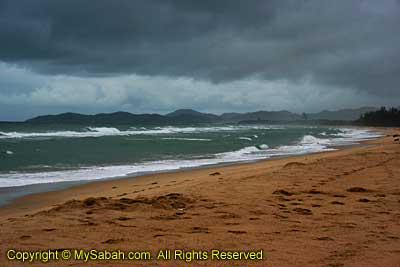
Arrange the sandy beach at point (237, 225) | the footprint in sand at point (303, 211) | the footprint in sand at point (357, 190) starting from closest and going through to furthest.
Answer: the sandy beach at point (237, 225), the footprint in sand at point (303, 211), the footprint in sand at point (357, 190)

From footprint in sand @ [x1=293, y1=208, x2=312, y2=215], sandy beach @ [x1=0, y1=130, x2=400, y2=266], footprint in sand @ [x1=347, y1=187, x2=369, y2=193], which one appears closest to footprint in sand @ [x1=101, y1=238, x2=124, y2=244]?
sandy beach @ [x1=0, y1=130, x2=400, y2=266]

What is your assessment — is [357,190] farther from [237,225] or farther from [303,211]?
[237,225]

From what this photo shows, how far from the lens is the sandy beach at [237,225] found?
4418 millimetres

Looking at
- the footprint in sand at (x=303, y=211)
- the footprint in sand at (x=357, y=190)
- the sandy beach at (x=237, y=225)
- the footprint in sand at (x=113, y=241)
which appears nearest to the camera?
the sandy beach at (x=237, y=225)

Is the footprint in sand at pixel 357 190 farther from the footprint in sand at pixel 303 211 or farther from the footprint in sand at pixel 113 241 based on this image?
the footprint in sand at pixel 113 241

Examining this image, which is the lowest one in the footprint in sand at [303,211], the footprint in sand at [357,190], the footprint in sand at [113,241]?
the footprint in sand at [357,190]

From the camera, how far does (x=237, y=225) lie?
18.6ft

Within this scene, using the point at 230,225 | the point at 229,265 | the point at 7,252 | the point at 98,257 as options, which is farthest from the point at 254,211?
the point at 7,252

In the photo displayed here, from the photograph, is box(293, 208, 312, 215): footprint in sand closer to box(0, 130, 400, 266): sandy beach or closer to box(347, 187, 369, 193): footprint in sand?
box(0, 130, 400, 266): sandy beach

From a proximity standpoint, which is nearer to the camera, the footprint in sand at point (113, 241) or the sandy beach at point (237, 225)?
the sandy beach at point (237, 225)

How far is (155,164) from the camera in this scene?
→ 18688 mm

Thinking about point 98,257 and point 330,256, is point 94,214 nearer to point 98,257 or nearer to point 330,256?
point 98,257

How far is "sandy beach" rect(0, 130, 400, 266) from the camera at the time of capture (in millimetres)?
4418

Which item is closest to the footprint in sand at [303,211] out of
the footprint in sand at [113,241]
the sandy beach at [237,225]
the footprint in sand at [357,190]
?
the sandy beach at [237,225]
